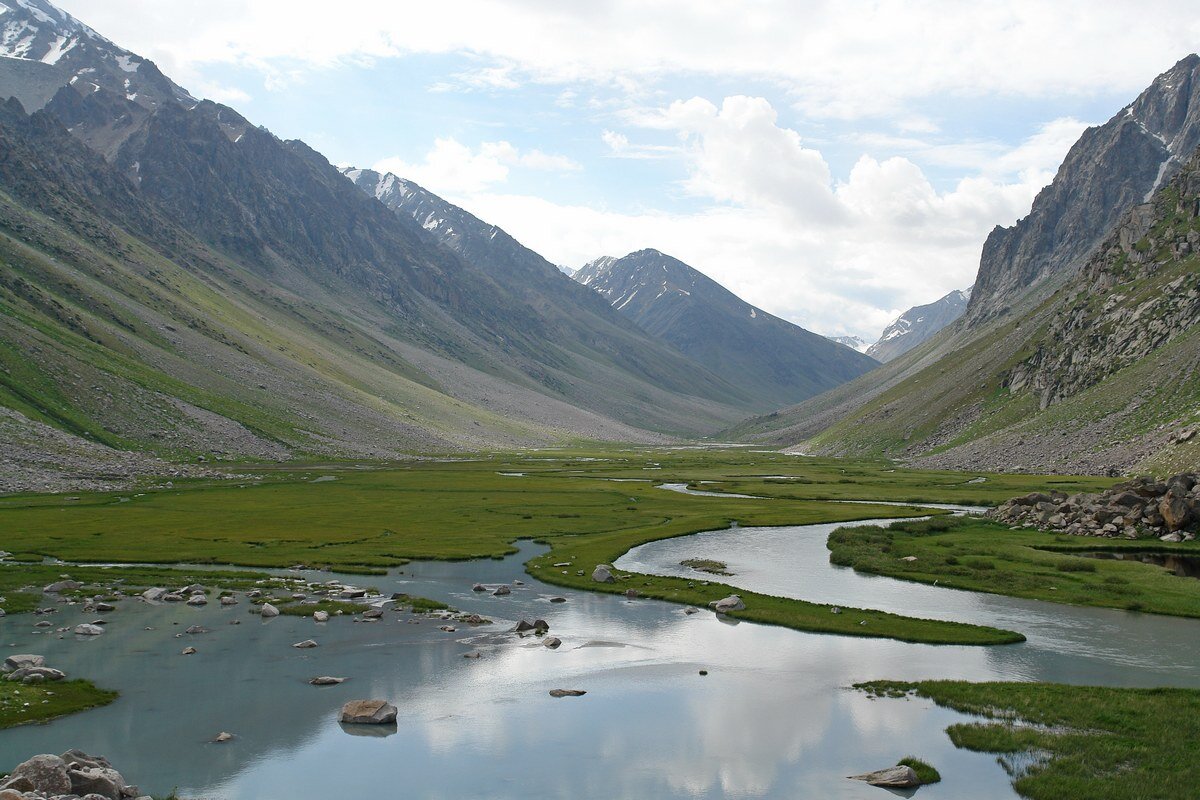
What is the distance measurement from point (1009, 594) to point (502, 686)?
122ft

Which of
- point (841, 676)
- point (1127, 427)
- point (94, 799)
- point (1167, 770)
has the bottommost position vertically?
point (94, 799)

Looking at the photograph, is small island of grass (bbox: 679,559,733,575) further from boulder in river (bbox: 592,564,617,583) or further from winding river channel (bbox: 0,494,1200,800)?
winding river channel (bbox: 0,494,1200,800)

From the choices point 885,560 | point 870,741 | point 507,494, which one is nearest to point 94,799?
point 870,741

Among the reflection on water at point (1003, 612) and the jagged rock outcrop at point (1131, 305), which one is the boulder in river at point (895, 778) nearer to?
the reflection on water at point (1003, 612)

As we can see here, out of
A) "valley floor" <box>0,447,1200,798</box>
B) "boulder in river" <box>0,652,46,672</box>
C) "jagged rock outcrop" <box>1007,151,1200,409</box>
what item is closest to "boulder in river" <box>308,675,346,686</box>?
"valley floor" <box>0,447,1200,798</box>

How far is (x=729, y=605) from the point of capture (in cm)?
5178

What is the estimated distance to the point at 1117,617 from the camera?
5028 cm

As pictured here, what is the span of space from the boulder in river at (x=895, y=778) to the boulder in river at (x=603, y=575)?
3167 cm

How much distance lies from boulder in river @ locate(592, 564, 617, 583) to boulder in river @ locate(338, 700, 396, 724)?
1072 inches

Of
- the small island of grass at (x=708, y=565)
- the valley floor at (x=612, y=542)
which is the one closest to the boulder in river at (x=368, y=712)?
the valley floor at (x=612, y=542)

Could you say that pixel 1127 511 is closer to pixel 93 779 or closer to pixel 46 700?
pixel 93 779

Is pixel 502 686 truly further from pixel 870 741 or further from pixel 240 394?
pixel 240 394

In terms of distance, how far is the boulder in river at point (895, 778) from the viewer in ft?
92.4

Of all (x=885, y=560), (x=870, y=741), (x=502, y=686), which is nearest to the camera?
(x=870, y=741)
